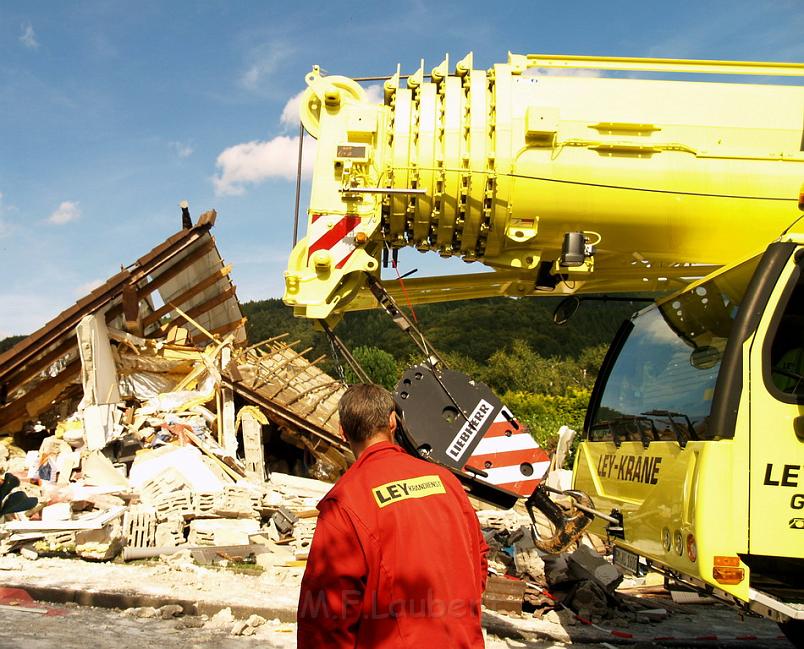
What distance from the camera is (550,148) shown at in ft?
15.1

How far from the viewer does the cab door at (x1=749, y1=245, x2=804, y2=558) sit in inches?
144

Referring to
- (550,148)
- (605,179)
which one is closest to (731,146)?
(605,179)

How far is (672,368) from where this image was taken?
471 centimetres

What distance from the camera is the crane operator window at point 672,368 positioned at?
4.14 metres

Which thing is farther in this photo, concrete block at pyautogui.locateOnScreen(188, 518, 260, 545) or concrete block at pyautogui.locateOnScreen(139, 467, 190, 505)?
concrete block at pyautogui.locateOnScreen(139, 467, 190, 505)

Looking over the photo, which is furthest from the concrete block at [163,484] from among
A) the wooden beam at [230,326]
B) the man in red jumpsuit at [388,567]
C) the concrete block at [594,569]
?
the man in red jumpsuit at [388,567]

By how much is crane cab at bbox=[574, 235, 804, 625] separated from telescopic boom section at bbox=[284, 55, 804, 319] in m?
0.58

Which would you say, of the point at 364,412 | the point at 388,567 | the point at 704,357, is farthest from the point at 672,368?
the point at 388,567

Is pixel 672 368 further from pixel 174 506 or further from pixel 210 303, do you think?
pixel 210 303

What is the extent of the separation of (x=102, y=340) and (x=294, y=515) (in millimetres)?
4789

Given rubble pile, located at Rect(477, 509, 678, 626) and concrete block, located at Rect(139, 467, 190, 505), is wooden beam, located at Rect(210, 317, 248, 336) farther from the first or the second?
rubble pile, located at Rect(477, 509, 678, 626)

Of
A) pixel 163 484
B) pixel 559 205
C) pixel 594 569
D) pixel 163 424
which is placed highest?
pixel 559 205

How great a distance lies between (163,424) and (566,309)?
26.8 ft

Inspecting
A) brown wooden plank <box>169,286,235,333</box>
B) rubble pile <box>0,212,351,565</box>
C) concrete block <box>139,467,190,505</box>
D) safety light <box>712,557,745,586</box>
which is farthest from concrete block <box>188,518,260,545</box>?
brown wooden plank <box>169,286,235,333</box>
